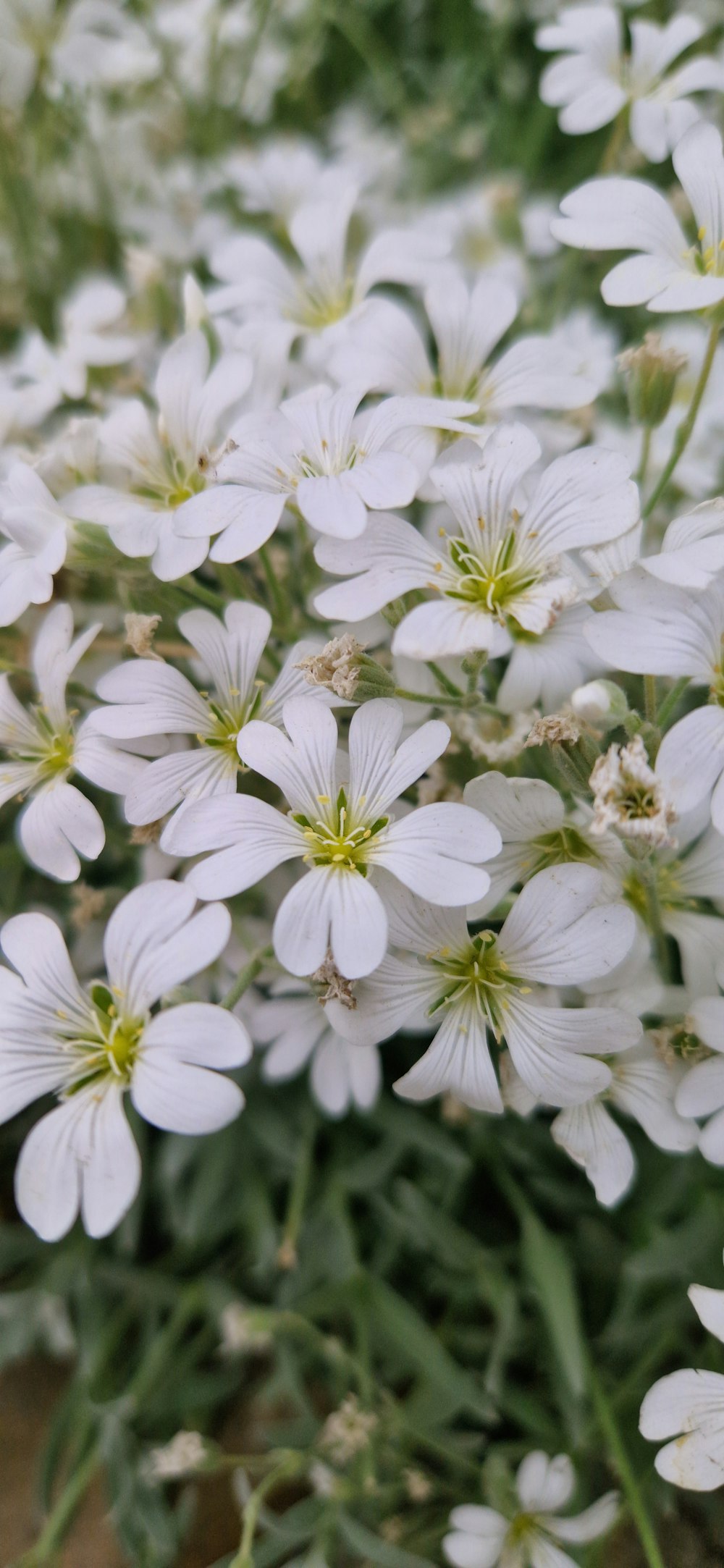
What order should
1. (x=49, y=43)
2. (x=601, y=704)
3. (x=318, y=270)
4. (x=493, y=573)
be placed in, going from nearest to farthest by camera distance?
(x=601, y=704), (x=493, y=573), (x=318, y=270), (x=49, y=43)

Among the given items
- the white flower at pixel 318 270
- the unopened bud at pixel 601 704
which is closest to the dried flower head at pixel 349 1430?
the unopened bud at pixel 601 704

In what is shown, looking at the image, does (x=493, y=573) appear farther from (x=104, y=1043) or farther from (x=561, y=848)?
(x=104, y=1043)

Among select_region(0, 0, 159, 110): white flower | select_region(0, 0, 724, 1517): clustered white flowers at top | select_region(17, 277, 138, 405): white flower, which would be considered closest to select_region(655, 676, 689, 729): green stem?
A: select_region(0, 0, 724, 1517): clustered white flowers at top

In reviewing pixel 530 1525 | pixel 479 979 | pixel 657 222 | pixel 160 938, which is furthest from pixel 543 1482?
pixel 657 222

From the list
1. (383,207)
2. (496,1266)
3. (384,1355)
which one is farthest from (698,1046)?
(383,207)

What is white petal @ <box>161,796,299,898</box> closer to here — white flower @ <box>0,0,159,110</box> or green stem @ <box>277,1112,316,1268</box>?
green stem @ <box>277,1112,316,1268</box>

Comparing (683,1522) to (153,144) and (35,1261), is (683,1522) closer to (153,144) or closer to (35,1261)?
(35,1261)
